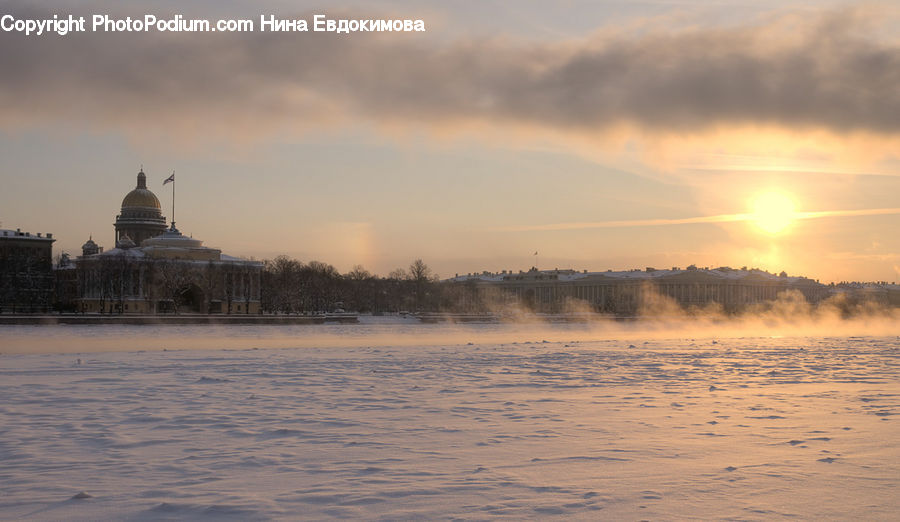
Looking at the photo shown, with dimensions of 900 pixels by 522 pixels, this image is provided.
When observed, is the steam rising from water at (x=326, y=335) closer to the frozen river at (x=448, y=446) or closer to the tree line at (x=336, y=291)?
the frozen river at (x=448, y=446)

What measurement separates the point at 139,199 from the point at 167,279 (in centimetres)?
3791

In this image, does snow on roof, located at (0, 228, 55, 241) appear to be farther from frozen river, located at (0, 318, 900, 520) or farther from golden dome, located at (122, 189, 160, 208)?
frozen river, located at (0, 318, 900, 520)

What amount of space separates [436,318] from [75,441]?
267 ft

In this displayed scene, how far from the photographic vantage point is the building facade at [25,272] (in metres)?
93.5

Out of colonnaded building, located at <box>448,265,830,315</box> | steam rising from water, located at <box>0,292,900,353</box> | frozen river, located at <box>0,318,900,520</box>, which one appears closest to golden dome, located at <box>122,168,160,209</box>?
colonnaded building, located at <box>448,265,830,315</box>

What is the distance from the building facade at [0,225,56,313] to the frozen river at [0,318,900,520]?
3233 inches

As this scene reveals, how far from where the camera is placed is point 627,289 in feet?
574

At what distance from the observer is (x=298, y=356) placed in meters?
26.8

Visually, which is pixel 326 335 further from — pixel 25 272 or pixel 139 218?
pixel 139 218

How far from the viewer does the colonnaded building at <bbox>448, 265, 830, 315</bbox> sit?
170 meters

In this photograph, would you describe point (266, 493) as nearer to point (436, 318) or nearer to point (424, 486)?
point (424, 486)

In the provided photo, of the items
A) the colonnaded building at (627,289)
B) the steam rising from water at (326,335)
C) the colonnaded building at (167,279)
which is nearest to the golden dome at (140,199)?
the colonnaded building at (167,279)

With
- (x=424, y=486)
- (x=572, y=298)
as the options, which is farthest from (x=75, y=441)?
(x=572, y=298)

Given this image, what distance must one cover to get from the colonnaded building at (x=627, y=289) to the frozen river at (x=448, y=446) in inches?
5644
